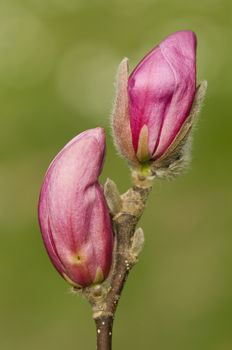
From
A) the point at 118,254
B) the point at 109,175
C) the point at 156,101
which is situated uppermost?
the point at 109,175

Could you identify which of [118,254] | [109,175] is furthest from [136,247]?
[109,175]

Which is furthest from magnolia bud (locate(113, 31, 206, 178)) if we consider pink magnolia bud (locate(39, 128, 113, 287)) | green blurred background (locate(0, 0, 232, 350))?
green blurred background (locate(0, 0, 232, 350))

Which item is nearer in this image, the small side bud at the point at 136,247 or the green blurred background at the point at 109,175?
the small side bud at the point at 136,247

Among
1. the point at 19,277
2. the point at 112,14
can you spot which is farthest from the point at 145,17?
the point at 19,277

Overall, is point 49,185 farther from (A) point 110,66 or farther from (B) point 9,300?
(A) point 110,66

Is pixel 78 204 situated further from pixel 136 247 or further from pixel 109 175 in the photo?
pixel 109 175

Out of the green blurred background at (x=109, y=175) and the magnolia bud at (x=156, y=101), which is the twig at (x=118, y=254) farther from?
the green blurred background at (x=109, y=175)

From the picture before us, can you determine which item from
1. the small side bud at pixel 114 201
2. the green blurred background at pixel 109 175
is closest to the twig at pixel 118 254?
the small side bud at pixel 114 201
